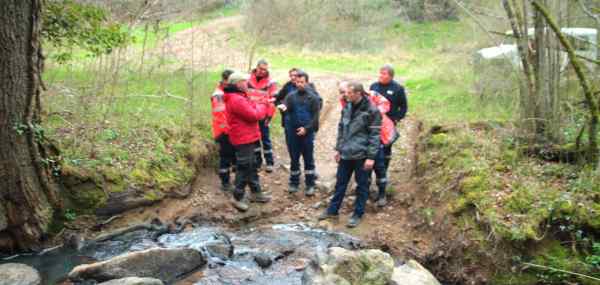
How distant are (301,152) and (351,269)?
3.08 meters

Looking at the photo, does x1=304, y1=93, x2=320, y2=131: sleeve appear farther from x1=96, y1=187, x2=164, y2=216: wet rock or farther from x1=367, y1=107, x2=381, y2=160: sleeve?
x1=96, y1=187, x2=164, y2=216: wet rock

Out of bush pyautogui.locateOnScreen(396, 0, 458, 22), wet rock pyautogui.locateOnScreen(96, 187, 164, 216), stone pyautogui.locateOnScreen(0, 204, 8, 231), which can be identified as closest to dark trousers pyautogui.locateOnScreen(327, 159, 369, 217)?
wet rock pyautogui.locateOnScreen(96, 187, 164, 216)

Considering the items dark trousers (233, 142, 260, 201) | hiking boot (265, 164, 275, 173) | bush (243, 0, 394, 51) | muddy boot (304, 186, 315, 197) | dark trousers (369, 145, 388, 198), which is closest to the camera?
dark trousers (233, 142, 260, 201)

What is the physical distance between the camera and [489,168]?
7715 millimetres

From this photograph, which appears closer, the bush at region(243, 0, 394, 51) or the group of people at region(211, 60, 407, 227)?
the group of people at region(211, 60, 407, 227)

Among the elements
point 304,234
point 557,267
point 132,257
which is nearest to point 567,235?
point 557,267

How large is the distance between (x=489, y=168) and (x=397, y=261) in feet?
6.29

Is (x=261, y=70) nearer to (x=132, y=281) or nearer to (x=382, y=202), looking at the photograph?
(x=382, y=202)

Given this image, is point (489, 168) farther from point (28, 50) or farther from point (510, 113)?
point (28, 50)

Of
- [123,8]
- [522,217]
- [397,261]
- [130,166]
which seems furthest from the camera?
[123,8]

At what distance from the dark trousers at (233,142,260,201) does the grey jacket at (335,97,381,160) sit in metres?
1.35

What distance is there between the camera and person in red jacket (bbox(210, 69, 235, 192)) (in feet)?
26.7

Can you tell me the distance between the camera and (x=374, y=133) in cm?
732

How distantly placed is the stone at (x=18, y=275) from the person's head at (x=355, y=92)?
431 cm
